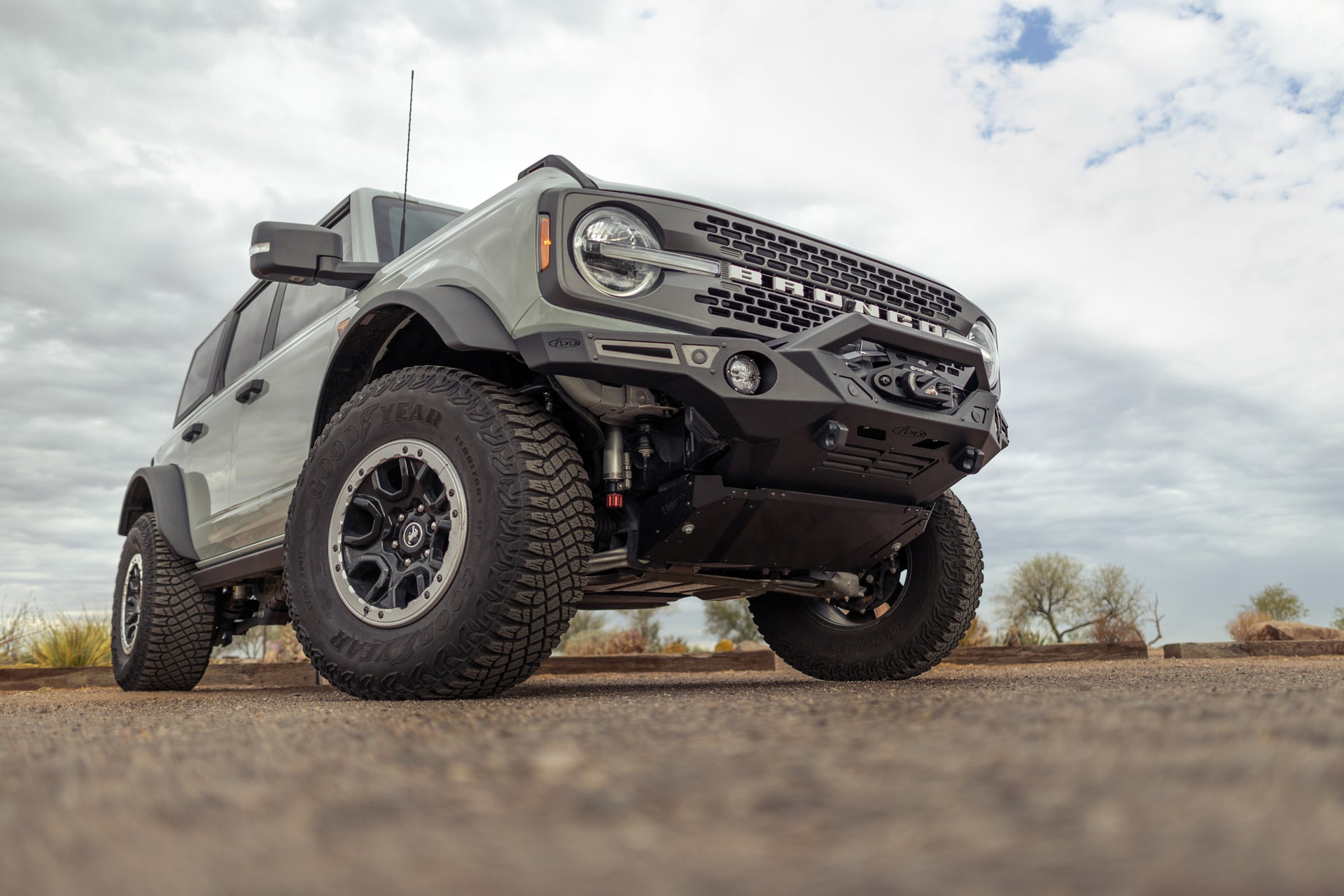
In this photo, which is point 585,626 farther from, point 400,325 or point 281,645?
point 400,325

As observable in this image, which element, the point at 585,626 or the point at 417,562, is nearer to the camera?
the point at 417,562

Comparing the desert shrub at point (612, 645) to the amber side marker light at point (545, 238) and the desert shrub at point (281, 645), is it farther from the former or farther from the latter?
the amber side marker light at point (545, 238)

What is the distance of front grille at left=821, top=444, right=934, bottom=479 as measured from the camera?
3.08 meters

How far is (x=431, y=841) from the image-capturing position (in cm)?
70

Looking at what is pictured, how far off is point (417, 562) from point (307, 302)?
252 centimetres

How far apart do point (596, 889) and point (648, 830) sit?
0.13m

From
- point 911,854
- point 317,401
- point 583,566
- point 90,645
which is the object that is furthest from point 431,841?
point 90,645

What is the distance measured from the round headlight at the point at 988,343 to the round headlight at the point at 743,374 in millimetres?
1492

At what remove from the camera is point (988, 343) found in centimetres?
410

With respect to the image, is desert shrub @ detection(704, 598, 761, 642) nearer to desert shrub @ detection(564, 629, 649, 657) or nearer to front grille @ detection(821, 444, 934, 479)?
desert shrub @ detection(564, 629, 649, 657)

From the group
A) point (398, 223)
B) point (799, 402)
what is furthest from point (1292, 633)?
point (398, 223)

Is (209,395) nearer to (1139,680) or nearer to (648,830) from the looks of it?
(1139,680)

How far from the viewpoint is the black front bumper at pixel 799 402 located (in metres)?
2.76

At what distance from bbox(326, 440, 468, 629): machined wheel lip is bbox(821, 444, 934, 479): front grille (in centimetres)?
115
